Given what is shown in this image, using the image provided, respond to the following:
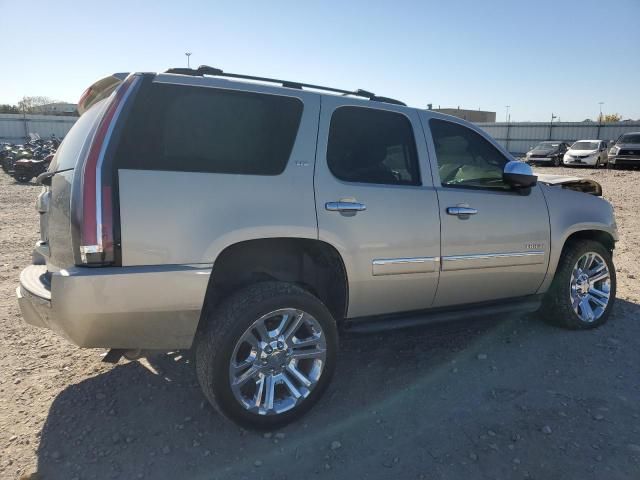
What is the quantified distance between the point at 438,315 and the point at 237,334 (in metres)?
1.62

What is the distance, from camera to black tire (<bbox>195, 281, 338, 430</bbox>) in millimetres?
2709

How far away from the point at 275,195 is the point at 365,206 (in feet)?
2.00

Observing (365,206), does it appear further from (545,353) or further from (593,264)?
(593,264)

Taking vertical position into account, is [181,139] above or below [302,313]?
above

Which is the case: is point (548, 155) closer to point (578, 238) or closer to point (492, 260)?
point (578, 238)

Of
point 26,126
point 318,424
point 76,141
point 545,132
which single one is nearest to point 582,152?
point 545,132

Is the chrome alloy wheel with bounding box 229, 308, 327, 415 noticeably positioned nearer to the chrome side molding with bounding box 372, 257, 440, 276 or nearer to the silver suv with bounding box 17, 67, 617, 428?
the silver suv with bounding box 17, 67, 617, 428

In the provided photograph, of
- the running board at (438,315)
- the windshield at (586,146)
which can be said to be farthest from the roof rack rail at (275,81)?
the windshield at (586,146)

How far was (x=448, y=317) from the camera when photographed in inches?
144

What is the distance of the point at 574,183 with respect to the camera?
4535 mm

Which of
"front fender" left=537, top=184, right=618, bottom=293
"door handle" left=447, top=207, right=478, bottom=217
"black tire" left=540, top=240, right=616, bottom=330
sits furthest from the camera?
"black tire" left=540, top=240, right=616, bottom=330

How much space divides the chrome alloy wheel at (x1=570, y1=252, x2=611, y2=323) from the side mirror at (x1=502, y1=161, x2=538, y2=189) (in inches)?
47.1

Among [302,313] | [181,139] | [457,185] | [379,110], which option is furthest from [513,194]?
[181,139]

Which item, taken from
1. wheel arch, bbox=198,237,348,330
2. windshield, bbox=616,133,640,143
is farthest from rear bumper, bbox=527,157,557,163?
wheel arch, bbox=198,237,348,330
